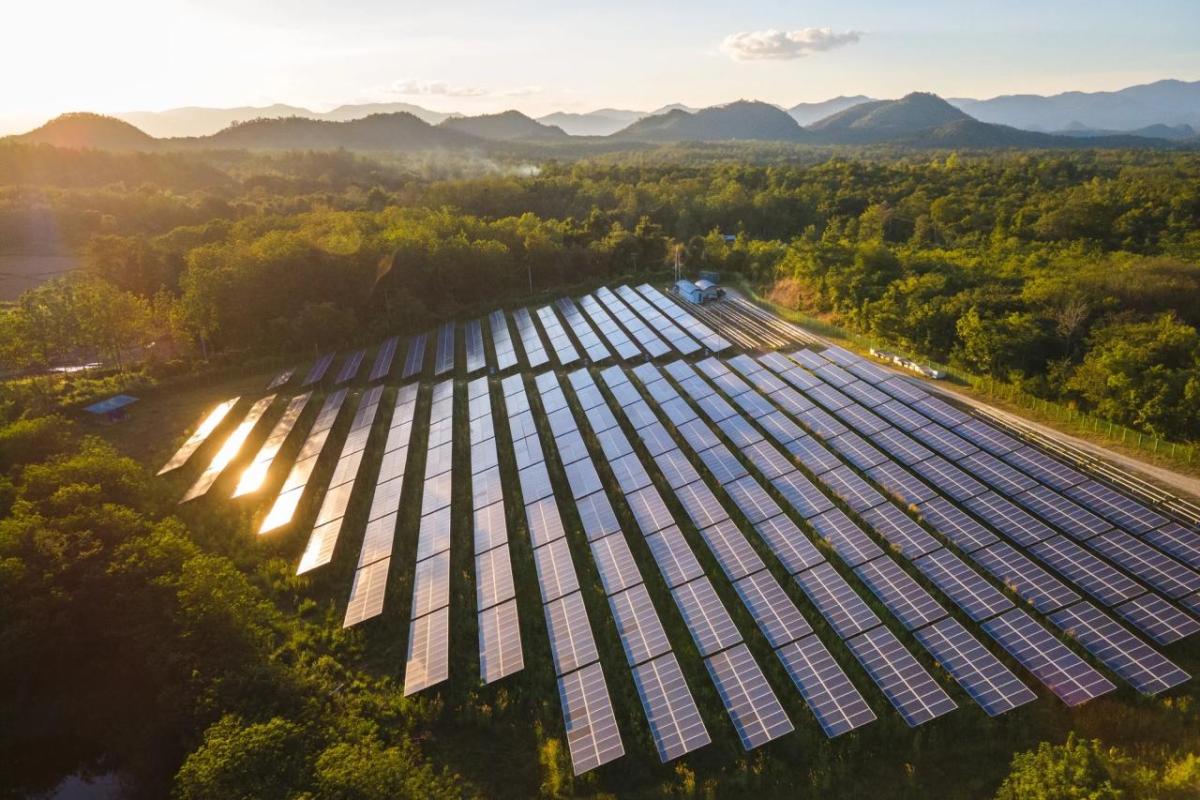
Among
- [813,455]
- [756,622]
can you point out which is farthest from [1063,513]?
[756,622]

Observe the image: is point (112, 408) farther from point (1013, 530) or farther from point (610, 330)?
point (1013, 530)

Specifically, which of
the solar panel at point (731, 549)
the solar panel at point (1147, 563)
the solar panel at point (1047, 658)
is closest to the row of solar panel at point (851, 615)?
the solar panel at point (731, 549)

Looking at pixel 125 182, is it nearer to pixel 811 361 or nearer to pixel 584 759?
pixel 811 361

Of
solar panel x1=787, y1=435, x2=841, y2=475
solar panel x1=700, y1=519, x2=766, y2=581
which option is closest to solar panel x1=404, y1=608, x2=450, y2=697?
solar panel x1=700, y1=519, x2=766, y2=581

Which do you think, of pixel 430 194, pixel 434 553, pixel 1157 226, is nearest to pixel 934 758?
pixel 434 553

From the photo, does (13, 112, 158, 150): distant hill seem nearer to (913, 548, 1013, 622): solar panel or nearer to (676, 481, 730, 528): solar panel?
(676, 481, 730, 528): solar panel

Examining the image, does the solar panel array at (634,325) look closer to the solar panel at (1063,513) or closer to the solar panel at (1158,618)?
the solar panel at (1063,513)
